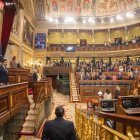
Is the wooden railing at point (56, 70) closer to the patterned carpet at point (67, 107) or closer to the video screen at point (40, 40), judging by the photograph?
the video screen at point (40, 40)

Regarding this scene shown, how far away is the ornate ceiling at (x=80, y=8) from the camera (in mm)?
25828

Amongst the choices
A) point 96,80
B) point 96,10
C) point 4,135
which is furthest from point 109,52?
point 4,135

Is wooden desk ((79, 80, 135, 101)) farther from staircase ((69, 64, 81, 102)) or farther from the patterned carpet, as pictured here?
the patterned carpet

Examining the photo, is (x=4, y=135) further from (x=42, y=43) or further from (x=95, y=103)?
(x=42, y=43)

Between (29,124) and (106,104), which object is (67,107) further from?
(106,104)

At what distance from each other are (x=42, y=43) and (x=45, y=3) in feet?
15.7

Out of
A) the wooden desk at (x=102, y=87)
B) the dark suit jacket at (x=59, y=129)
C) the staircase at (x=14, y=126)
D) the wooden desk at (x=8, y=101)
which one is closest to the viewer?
the dark suit jacket at (x=59, y=129)

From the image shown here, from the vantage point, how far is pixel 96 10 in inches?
1051

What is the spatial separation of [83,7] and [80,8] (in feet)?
1.28

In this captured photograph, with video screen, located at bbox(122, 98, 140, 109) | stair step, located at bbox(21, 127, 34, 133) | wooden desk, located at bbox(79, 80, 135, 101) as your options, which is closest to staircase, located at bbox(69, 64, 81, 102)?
wooden desk, located at bbox(79, 80, 135, 101)

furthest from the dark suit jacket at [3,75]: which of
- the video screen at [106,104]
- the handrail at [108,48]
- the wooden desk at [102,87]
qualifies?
the handrail at [108,48]

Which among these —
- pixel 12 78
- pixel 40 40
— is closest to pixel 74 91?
pixel 12 78

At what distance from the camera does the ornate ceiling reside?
2583 cm

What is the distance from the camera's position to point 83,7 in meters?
26.7
